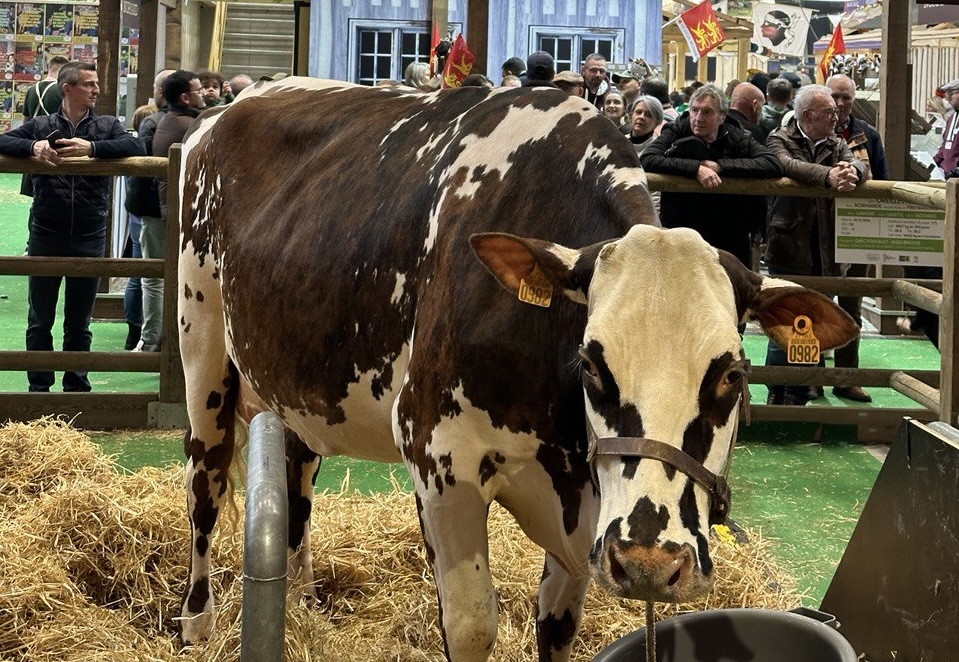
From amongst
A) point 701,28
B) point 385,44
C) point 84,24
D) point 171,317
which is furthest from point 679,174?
point 84,24

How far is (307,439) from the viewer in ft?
13.1

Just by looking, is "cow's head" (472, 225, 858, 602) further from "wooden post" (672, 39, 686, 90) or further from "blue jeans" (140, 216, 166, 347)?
"wooden post" (672, 39, 686, 90)

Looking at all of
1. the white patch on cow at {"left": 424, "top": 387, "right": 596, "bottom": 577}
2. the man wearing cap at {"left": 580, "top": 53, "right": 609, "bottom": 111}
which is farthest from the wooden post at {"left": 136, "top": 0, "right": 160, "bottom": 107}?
the white patch on cow at {"left": 424, "top": 387, "right": 596, "bottom": 577}

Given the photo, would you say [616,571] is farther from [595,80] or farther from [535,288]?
[595,80]

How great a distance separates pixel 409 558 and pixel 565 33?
17997 millimetres

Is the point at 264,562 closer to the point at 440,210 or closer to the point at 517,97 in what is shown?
the point at 440,210

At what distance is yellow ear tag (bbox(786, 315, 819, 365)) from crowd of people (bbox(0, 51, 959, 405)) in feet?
12.4

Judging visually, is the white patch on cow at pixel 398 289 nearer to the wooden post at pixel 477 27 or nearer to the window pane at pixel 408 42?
the wooden post at pixel 477 27

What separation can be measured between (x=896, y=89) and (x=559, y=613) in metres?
5.98

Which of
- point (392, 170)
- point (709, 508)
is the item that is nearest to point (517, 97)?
point (392, 170)

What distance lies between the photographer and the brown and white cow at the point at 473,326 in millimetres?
2469

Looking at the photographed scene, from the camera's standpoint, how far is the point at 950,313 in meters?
5.93

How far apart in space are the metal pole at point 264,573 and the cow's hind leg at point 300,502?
2810mm

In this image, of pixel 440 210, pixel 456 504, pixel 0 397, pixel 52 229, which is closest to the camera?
pixel 456 504
